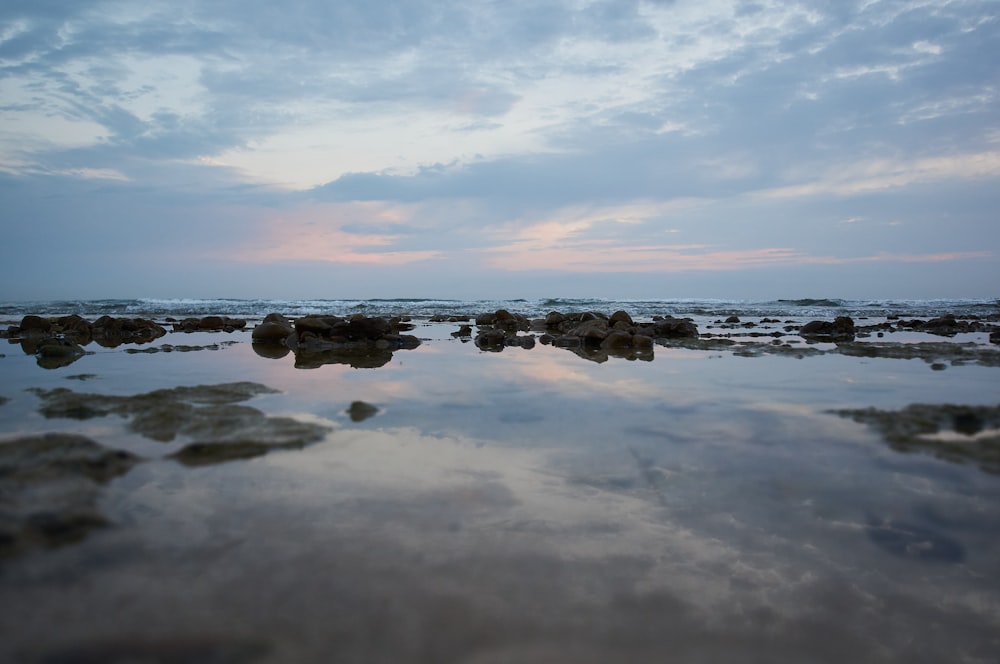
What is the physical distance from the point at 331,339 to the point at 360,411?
6690 millimetres

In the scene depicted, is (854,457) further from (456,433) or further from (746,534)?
(456,433)

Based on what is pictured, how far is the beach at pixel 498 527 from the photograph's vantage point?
1575 millimetres

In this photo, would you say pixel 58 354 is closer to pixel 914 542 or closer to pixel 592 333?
pixel 592 333

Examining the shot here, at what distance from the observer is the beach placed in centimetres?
158

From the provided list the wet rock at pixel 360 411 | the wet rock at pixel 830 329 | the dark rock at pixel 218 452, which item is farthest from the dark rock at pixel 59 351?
the wet rock at pixel 830 329

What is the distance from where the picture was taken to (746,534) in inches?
87.7

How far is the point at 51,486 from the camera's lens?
2553 mm

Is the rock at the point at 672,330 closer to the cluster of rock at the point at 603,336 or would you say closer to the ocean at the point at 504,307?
the cluster of rock at the point at 603,336

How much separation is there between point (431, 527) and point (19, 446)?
7.82 feet

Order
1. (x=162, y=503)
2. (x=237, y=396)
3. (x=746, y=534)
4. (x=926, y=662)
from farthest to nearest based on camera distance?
1. (x=237, y=396)
2. (x=162, y=503)
3. (x=746, y=534)
4. (x=926, y=662)

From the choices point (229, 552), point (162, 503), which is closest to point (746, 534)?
point (229, 552)

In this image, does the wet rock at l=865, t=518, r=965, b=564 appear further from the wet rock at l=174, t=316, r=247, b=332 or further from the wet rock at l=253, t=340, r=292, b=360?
the wet rock at l=174, t=316, r=247, b=332

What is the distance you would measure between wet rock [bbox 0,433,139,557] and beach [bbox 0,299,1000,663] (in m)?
0.01

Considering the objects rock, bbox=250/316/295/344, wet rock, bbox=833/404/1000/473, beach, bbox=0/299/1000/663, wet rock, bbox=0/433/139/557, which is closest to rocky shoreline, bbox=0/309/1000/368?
rock, bbox=250/316/295/344
